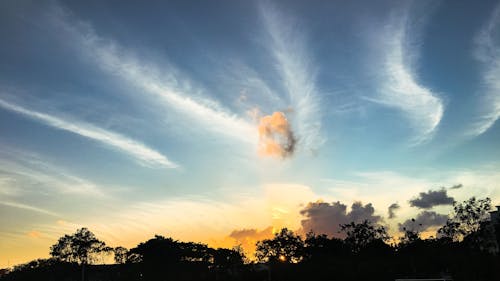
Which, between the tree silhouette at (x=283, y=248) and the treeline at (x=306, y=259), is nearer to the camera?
the treeline at (x=306, y=259)

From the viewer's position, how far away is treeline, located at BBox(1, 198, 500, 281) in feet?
153

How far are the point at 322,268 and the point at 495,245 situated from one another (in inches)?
1190

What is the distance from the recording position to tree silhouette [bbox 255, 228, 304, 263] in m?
99.8

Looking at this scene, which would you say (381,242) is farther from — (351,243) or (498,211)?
(498,211)

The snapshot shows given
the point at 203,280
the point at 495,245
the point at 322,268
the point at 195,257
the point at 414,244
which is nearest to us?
A: the point at 322,268

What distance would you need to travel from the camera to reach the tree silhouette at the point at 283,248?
99.8 m

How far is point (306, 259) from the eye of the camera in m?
81.1

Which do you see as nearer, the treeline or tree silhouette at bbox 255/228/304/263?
the treeline

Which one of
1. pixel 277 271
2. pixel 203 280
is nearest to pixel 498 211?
pixel 277 271

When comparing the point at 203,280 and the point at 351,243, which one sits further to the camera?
the point at 351,243

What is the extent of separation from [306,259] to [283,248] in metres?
20.9

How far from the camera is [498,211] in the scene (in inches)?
2474

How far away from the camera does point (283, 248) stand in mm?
101500

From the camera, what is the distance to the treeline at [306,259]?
153 ft
